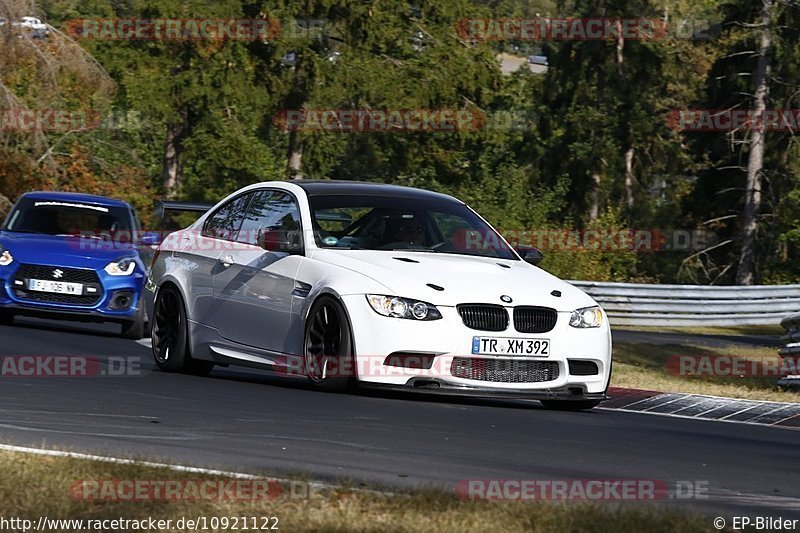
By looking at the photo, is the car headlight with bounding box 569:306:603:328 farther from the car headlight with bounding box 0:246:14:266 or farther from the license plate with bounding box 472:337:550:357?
the car headlight with bounding box 0:246:14:266

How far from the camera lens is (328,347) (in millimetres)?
11008

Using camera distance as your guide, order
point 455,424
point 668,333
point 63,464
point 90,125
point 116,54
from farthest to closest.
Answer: point 116,54 → point 90,125 → point 668,333 → point 455,424 → point 63,464

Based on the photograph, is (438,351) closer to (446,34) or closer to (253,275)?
(253,275)

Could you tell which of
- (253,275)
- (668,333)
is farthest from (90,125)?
(253,275)

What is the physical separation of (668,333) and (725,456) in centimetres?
2197

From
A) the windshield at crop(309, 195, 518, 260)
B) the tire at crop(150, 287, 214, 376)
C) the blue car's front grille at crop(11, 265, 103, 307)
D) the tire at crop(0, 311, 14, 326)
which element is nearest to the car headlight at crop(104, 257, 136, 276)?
the blue car's front grille at crop(11, 265, 103, 307)

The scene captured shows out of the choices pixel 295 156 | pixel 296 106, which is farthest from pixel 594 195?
pixel 296 106

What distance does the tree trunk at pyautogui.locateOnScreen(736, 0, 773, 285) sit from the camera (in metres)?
43.9

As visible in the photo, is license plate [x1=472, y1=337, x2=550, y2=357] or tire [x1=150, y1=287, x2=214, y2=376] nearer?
license plate [x1=472, y1=337, x2=550, y2=357]

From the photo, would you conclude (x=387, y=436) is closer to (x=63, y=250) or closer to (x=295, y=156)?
(x=63, y=250)

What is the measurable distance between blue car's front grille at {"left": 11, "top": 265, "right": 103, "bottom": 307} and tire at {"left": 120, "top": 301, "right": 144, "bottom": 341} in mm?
502

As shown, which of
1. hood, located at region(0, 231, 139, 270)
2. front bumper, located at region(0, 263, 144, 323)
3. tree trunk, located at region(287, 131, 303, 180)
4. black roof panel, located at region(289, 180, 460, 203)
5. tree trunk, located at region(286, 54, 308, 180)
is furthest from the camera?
tree trunk, located at region(287, 131, 303, 180)

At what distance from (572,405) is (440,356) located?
1408 mm

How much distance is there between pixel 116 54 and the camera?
48.8m
